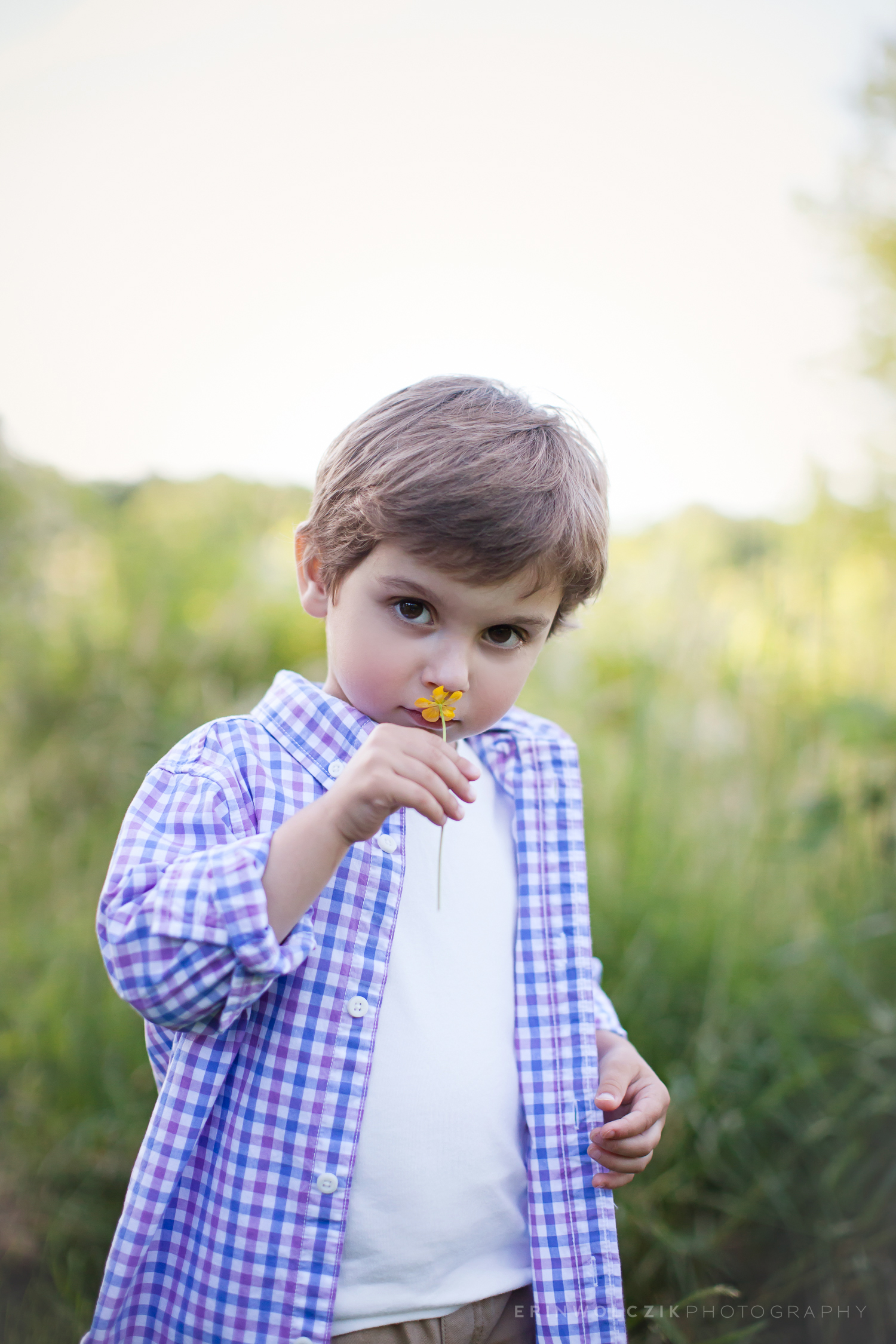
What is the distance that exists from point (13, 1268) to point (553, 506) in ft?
6.07

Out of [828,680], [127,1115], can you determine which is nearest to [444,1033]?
[127,1115]

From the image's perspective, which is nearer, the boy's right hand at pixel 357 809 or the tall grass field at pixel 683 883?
the boy's right hand at pixel 357 809

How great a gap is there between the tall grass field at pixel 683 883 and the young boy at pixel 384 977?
43cm

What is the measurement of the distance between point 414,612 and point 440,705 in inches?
5.1

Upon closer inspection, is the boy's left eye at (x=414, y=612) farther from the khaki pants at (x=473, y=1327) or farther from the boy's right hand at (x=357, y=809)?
the khaki pants at (x=473, y=1327)

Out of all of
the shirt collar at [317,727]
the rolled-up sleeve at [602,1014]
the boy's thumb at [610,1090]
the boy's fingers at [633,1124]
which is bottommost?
the boy's fingers at [633,1124]

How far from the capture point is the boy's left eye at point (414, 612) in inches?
45.0

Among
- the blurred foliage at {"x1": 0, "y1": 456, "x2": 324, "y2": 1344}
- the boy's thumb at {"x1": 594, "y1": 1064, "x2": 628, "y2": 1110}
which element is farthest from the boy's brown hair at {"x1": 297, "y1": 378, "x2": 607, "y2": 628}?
the blurred foliage at {"x1": 0, "y1": 456, "x2": 324, "y2": 1344}

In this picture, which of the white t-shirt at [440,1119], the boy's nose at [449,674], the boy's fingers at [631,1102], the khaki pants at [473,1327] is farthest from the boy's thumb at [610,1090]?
the boy's nose at [449,674]

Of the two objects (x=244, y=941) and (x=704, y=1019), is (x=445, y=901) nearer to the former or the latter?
(x=244, y=941)

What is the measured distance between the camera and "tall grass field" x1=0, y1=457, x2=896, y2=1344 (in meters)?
1.94

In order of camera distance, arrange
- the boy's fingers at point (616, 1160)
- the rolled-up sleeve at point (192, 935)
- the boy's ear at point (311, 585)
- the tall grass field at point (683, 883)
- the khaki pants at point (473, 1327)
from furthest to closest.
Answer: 1. the tall grass field at point (683, 883)
2. the boy's ear at point (311, 585)
3. the boy's fingers at point (616, 1160)
4. the khaki pants at point (473, 1327)
5. the rolled-up sleeve at point (192, 935)

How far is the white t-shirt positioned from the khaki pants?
0.01 meters

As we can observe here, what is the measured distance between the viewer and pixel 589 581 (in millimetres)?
1322
